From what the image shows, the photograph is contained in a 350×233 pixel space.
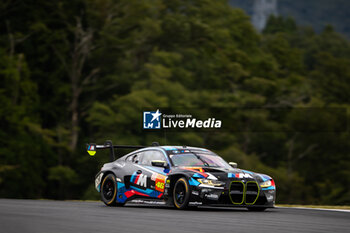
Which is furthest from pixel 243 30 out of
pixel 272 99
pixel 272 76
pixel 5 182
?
pixel 5 182

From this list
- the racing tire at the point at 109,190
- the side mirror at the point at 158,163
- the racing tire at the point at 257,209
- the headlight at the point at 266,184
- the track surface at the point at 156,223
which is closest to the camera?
the track surface at the point at 156,223

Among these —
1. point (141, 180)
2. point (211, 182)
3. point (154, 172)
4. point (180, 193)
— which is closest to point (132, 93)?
point (141, 180)

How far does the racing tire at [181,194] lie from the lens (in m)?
12.7

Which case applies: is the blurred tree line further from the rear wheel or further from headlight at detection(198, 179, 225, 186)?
headlight at detection(198, 179, 225, 186)

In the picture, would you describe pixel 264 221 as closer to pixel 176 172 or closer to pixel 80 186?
pixel 176 172

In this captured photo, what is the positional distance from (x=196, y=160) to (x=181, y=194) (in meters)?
1.07

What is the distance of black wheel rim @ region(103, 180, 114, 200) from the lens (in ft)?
49.3

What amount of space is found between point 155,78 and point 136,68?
6.39m

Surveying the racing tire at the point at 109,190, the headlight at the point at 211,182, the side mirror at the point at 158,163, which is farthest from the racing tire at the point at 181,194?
→ the racing tire at the point at 109,190

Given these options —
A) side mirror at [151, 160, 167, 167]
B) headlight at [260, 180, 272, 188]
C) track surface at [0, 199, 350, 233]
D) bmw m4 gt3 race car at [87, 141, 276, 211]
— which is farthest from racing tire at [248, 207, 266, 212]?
side mirror at [151, 160, 167, 167]

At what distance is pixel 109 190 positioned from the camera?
49.6 feet

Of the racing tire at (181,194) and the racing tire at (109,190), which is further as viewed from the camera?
the racing tire at (109,190)

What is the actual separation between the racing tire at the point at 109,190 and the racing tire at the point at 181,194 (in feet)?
7.06

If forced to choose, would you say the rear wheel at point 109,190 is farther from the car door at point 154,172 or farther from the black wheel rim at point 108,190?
the car door at point 154,172
